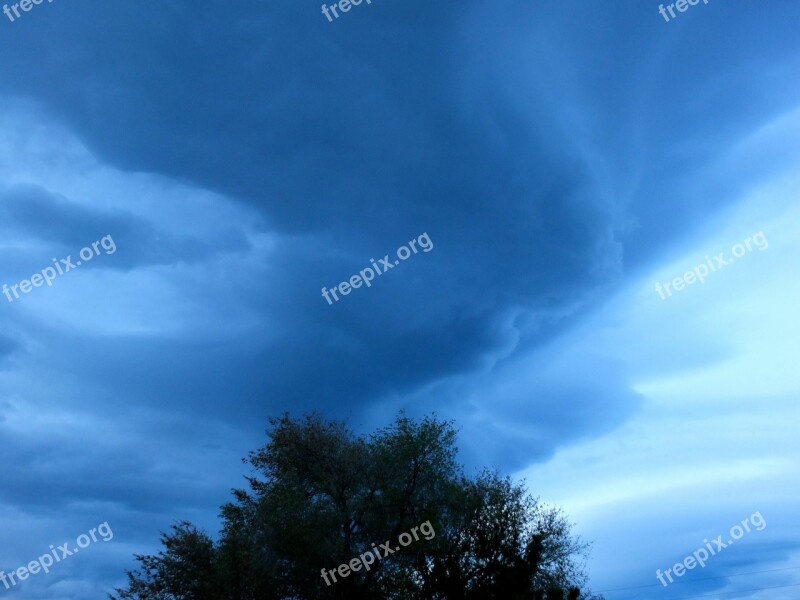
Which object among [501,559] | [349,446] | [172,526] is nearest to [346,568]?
[349,446]

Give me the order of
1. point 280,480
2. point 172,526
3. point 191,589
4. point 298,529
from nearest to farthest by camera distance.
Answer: point 298,529 < point 280,480 < point 191,589 < point 172,526

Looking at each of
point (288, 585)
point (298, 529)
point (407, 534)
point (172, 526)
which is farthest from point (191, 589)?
point (407, 534)

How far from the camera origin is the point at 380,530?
192 feet

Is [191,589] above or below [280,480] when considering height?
below

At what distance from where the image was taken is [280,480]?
65.4 meters

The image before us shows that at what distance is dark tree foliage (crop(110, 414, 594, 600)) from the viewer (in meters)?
58.5

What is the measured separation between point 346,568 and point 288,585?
6551 millimetres

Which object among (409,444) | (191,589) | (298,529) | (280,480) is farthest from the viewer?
(191,589)

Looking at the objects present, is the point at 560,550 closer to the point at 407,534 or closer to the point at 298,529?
the point at 407,534

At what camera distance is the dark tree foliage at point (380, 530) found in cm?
5850

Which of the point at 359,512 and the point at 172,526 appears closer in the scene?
the point at 359,512

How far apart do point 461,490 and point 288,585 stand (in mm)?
17070

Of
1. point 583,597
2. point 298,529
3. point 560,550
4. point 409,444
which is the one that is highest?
point 409,444

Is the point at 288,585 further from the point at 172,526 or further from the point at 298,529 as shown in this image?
the point at 172,526
